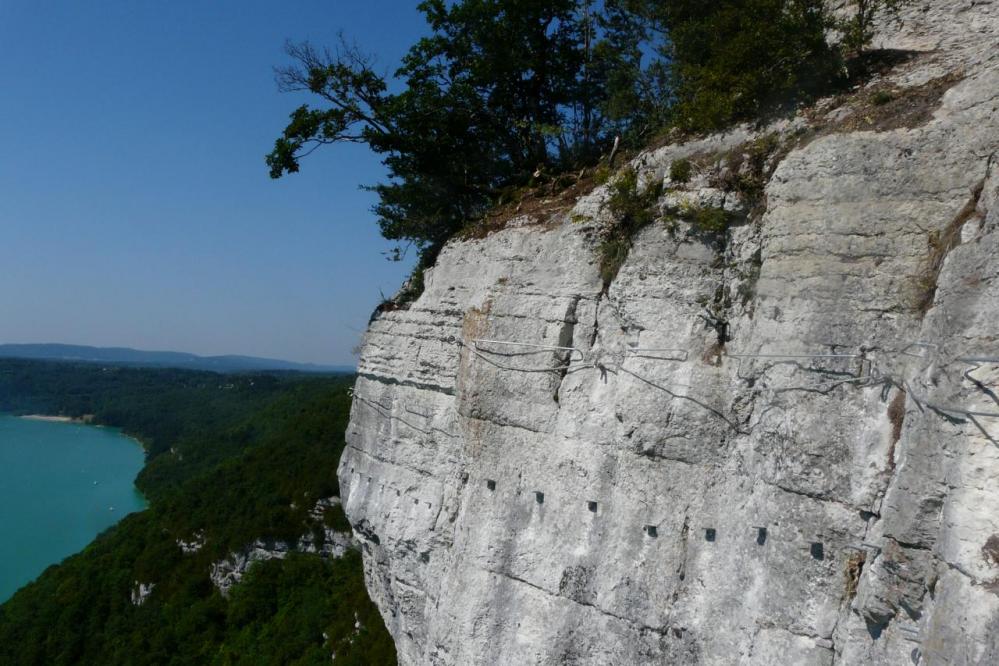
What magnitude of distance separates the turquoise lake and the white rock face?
45041 millimetres

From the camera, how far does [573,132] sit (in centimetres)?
1030

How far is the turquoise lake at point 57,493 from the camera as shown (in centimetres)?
4534

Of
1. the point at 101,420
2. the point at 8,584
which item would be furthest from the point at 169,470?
the point at 101,420

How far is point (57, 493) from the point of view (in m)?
61.2

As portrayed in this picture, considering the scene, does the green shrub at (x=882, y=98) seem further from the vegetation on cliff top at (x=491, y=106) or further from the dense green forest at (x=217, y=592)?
the dense green forest at (x=217, y=592)

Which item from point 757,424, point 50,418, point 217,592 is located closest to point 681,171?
point 757,424

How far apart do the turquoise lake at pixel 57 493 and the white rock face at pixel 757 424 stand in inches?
1773

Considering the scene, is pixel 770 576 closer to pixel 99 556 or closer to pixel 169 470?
pixel 99 556

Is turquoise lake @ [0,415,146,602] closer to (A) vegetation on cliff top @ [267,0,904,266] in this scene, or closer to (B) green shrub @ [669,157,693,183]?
(A) vegetation on cliff top @ [267,0,904,266]

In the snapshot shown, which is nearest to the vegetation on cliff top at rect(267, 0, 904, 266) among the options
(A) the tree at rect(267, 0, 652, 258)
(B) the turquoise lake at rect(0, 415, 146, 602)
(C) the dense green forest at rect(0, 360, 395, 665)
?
(A) the tree at rect(267, 0, 652, 258)

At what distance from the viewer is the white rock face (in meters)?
4.05

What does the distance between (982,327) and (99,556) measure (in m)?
33.7

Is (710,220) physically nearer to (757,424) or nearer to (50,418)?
(757,424)

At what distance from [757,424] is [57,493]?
7258 cm
